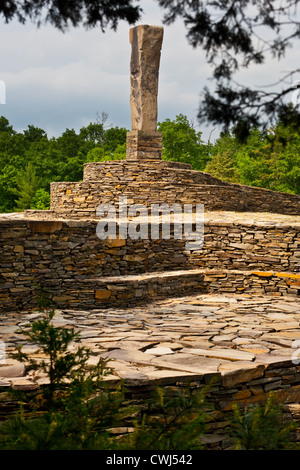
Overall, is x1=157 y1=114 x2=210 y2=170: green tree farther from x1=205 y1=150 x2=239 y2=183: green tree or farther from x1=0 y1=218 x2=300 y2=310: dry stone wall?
x1=0 y1=218 x2=300 y2=310: dry stone wall

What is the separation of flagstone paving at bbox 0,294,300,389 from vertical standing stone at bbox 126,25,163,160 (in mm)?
6290

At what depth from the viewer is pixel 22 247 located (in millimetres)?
6641

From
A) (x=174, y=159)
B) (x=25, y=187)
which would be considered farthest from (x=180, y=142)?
(x=25, y=187)

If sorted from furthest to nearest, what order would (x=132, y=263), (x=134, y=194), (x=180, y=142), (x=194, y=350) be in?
1. (x=180, y=142)
2. (x=134, y=194)
3. (x=132, y=263)
4. (x=194, y=350)

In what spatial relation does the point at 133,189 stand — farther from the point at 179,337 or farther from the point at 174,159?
the point at 174,159

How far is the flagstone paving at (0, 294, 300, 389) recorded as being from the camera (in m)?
3.89

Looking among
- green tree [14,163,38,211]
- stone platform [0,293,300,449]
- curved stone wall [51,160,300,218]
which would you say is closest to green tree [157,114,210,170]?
green tree [14,163,38,211]

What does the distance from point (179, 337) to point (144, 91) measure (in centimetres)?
912

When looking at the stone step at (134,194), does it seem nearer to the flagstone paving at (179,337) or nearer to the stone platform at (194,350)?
the flagstone paving at (179,337)

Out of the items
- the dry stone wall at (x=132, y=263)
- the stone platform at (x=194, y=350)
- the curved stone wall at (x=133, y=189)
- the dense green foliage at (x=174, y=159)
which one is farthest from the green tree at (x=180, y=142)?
the stone platform at (x=194, y=350)

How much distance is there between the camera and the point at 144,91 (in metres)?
12.6
